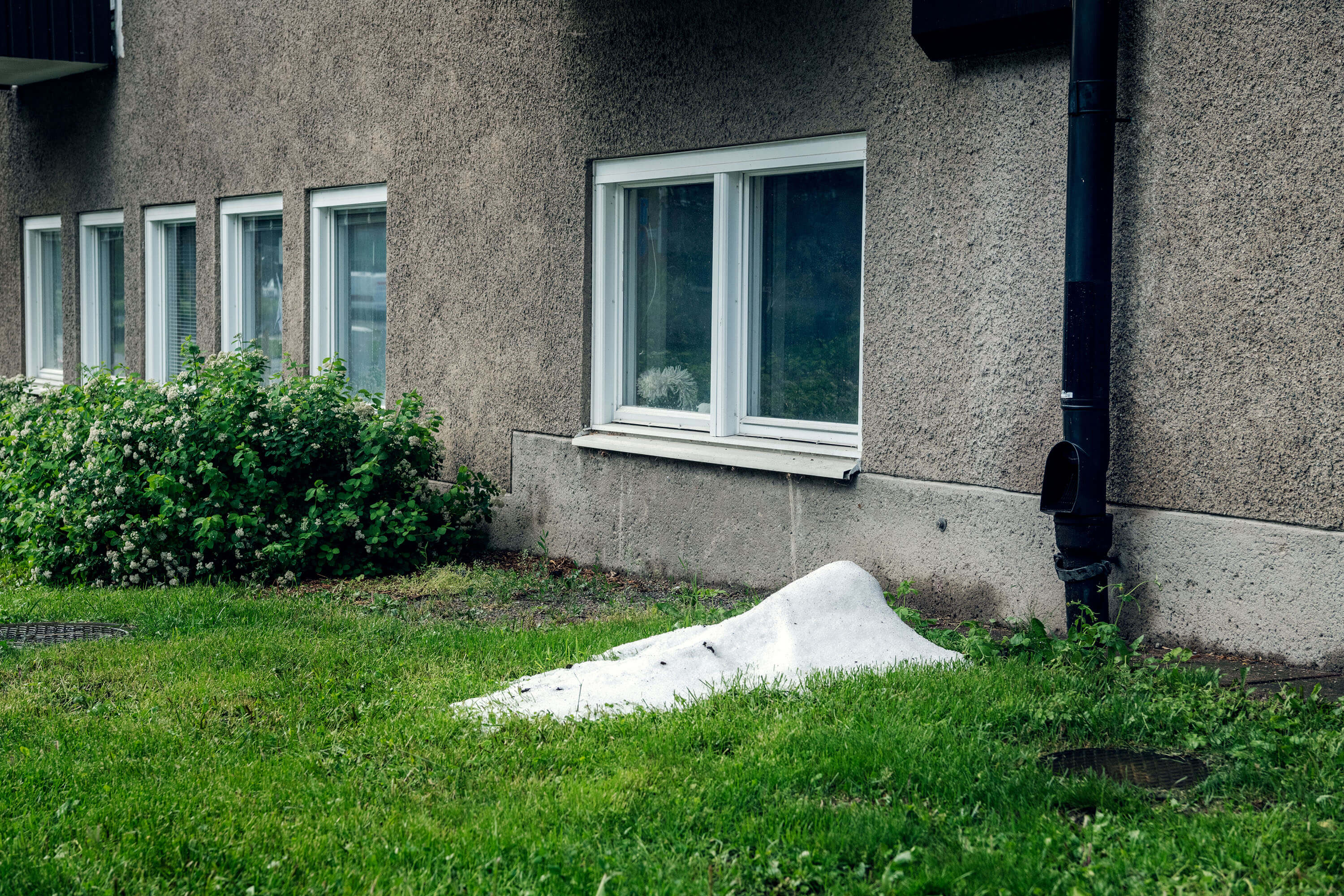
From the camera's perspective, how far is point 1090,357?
16.6 ft

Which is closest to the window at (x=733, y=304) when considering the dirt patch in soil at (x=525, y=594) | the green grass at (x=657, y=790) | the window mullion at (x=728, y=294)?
the window mullion at (x=728, y=294)

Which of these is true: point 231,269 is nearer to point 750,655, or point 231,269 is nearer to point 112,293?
point 112,293

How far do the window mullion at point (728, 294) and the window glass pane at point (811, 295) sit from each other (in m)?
0.11

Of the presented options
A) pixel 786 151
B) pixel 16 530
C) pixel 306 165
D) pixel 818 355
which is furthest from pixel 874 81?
pixel 16 530

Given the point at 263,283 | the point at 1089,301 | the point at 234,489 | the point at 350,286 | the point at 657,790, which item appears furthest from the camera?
the point at 263,283

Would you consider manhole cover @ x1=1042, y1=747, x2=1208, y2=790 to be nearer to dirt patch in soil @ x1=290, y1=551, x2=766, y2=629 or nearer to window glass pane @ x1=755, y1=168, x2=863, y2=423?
dirt patch in soil @ x1=290, y1=551, x2=766, y2=629

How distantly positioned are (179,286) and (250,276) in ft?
4.44

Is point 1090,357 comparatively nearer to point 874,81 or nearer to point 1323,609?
point 1323,609

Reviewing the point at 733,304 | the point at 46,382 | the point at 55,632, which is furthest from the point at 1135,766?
the point at 46,382

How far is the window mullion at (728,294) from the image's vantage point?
693cm

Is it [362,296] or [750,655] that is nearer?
[750,655]

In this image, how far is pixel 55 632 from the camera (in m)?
6.17

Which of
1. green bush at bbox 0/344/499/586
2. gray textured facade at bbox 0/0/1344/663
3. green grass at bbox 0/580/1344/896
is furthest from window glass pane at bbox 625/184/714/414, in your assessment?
green grass at bbox 0/580/1344/896

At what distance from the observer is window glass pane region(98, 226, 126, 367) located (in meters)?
13.0
